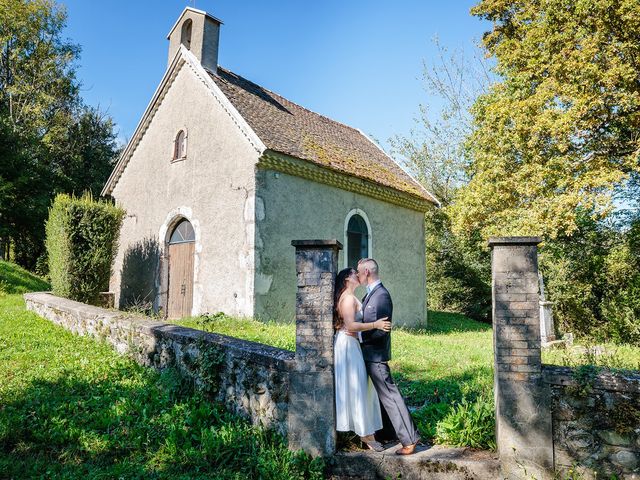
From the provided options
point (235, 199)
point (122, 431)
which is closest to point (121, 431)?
point (122, 431)

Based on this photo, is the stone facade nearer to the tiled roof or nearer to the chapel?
the chapel

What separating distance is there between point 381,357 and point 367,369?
0.20 meters

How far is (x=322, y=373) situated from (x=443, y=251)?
2112 cm

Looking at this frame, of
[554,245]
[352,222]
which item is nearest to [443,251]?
[554,245]

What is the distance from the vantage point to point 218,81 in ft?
44.9

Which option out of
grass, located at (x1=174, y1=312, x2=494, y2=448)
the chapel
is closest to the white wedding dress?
grass, located at (x1=174, y1=312, x2=494, y2=448)

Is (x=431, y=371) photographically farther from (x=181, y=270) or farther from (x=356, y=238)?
(x=181, y=270)

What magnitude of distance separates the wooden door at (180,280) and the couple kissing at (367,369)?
8.90 metres

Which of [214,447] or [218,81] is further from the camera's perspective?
[218,81]

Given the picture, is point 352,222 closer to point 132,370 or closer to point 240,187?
point 240,187

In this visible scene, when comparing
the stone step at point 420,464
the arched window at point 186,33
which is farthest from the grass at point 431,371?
the arched window at point 186,33

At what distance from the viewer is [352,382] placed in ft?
15.5

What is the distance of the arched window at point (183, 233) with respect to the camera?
1319 centimetres

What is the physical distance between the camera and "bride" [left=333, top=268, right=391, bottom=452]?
4.67 m
